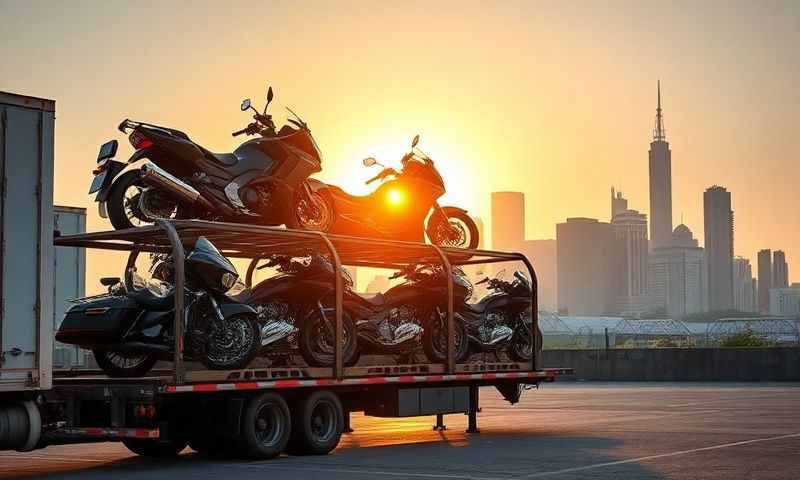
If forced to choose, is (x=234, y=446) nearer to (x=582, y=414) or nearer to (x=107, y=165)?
(x=107, y=165)

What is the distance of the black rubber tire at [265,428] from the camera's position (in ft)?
49.1

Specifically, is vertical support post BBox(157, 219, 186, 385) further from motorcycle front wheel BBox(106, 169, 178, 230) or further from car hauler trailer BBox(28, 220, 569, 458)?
motorcycle front wheel BBox(106, 169, 178, 230)

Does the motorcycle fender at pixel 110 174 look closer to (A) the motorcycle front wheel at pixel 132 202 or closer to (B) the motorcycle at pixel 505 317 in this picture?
(A) the motorcycle front wheel at pixel 132 202

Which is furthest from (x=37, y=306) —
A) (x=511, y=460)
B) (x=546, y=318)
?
(x=546, y=318)

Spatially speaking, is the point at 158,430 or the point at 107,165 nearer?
the point at 158,430

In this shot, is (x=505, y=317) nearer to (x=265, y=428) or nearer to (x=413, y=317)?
(x=413, y=317)

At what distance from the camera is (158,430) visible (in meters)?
14.1

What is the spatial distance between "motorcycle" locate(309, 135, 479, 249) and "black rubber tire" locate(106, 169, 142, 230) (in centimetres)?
308

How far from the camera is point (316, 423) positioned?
16203 mm

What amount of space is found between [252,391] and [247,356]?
432mm

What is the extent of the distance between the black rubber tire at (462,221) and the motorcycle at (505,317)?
0.67 metres

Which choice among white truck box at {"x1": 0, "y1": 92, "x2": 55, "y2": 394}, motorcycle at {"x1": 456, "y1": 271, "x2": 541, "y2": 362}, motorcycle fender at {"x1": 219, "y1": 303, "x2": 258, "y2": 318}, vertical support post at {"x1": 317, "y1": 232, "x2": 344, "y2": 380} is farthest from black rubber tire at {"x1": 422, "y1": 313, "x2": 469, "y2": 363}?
white truck box at {"x1": 0, "y1": 92, "x2": 55, "y2": 394}

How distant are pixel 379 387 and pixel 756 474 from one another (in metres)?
5.68

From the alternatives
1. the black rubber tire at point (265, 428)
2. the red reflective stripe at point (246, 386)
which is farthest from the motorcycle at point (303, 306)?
the red reflective stripe at point (246, 386)
